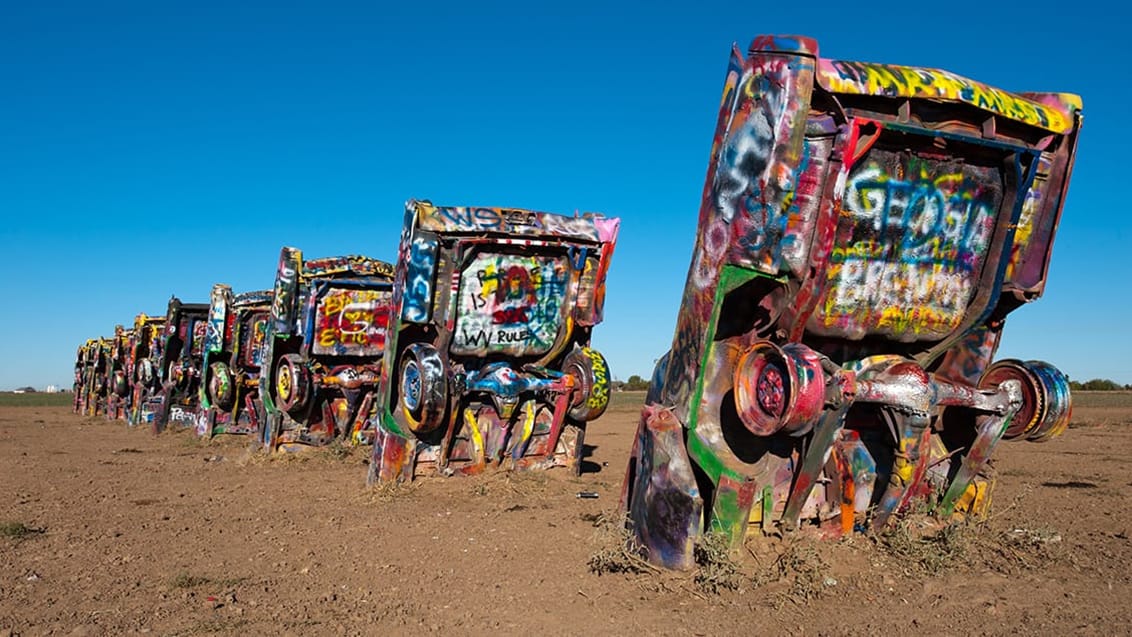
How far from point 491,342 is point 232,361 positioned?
8.26 meters

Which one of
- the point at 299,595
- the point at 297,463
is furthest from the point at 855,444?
the point at 297,463

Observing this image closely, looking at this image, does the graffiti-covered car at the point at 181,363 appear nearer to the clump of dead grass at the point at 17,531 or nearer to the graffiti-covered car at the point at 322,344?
the graffiti-covered car at the point at 322,344

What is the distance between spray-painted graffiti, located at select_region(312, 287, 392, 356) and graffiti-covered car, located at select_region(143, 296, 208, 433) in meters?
7.27

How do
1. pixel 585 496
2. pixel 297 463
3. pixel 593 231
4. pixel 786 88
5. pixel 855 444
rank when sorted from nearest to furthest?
pixel 786 88 < pixel 855 444 < pixel 585 496 < pixel 593 231 < pixel 297 463

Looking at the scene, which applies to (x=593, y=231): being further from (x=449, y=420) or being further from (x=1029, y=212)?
(x=1029, y=212)

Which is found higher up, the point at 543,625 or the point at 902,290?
the point at 902,290

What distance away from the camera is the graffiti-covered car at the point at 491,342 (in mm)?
9156

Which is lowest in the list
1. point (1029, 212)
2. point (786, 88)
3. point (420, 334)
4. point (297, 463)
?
point (297, 463)

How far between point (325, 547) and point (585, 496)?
9.41 feet

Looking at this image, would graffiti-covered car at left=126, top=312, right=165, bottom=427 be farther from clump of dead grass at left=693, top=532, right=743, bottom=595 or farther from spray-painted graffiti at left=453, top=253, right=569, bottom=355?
clump of dead grass at left=693, top=532, right=743, bottom=595

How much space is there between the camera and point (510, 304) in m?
9.63

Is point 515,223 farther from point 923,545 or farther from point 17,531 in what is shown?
point 923,545

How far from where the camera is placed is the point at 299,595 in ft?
18.3

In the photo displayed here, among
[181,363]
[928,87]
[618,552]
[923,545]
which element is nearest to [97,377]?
[181,363]
